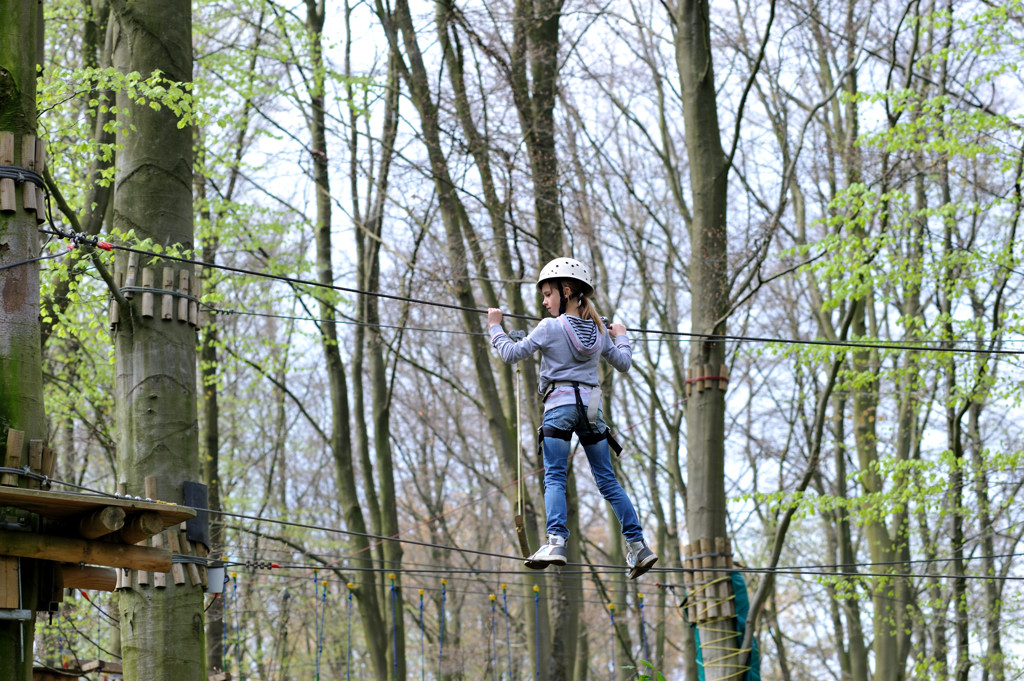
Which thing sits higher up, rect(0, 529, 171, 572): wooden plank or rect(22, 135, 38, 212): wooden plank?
rect(22, 135, 38, 212): wooden plank

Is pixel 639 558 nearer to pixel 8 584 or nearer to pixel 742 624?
pixel 8 584

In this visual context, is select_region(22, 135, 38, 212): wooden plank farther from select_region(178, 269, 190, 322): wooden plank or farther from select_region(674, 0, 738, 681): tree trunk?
select_region(674, 0, 738, 681): tree trunk

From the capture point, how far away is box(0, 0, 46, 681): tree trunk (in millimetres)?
5594

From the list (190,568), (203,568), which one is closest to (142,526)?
(190,568)

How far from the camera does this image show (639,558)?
252 inches

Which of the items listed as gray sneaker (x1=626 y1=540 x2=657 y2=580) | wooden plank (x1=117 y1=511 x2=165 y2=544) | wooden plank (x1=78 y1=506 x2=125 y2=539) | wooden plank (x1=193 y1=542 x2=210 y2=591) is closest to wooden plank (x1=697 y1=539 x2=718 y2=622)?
gray sneaker (x1=626 y1=540 x2=657 y2=580)

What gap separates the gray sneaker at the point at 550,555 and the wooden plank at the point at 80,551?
207cm

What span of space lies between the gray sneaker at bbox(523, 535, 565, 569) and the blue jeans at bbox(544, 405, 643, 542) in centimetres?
7

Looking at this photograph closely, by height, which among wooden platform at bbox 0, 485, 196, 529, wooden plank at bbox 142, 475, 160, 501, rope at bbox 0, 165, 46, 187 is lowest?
wooden platform at bbox 0, 485, 196, 529

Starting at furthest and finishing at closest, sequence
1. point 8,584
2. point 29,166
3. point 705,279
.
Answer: point 705,279, point 29,166, point 8,584

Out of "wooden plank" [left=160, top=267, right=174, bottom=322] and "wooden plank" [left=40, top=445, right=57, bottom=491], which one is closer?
"wooden plank" [left=40, top=445, right=57, bottom=491]

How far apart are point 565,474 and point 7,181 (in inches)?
140

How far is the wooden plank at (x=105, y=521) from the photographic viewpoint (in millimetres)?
5480

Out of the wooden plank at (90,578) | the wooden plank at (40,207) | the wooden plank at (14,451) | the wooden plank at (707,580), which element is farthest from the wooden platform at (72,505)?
the wooden plank at (707,580)
